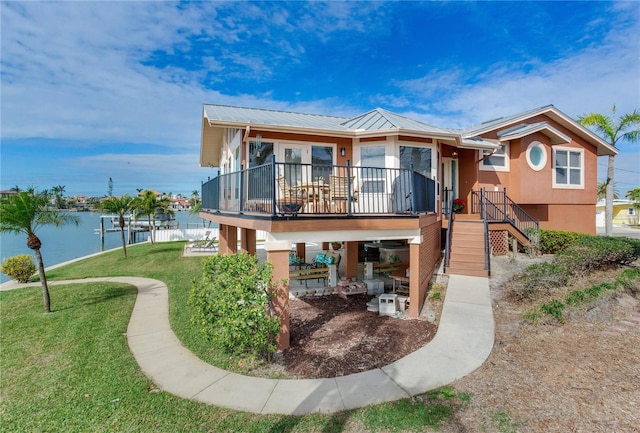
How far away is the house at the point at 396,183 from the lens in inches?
261

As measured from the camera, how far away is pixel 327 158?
36.3 ft

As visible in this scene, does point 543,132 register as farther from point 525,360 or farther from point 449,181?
point 525,360

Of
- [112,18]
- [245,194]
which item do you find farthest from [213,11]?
[245,194]

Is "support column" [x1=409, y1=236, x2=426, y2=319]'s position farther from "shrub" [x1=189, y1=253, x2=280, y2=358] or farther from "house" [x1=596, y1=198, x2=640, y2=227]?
"house" [x1=596, y1=198, x2=640, y2=227]

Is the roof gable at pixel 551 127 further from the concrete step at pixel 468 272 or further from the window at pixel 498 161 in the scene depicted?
the concrete step at pixel 468 272

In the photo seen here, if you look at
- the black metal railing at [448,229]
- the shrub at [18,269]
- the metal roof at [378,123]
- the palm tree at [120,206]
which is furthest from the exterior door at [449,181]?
the palm tree at [120,206]

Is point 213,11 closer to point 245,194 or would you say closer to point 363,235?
point 245,194

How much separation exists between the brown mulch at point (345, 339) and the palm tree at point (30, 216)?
23.6 ft

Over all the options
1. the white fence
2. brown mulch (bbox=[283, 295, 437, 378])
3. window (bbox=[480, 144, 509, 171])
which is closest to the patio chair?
the white fence

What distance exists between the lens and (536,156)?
1470cm

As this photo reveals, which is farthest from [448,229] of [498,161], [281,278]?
[281,278]

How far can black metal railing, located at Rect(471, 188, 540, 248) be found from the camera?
12.7 meters

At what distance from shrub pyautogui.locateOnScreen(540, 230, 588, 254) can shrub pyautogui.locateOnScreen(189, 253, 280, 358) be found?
41.1ft

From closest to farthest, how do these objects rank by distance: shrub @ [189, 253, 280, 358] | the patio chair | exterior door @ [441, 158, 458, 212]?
1. shrub @ [189, 253, 280, 358]
2. exterior door @ [441, 158, 458, 212]
3. the patio chair
